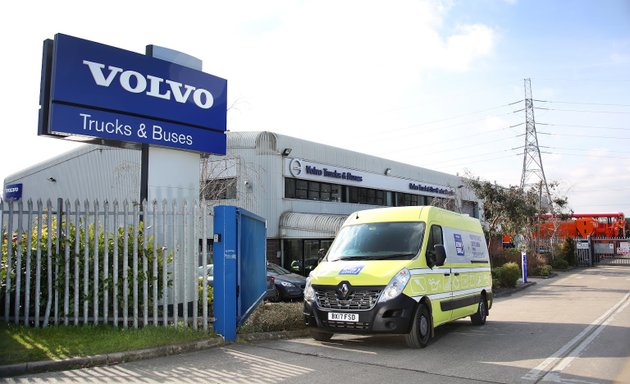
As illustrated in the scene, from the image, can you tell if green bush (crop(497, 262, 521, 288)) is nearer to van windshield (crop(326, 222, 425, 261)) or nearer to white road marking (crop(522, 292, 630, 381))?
white road marking (crop(522, 292, 630, 381))

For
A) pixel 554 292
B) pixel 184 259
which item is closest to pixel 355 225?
pixel 184 259

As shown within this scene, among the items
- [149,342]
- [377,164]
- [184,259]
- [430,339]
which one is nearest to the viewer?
[149,342]

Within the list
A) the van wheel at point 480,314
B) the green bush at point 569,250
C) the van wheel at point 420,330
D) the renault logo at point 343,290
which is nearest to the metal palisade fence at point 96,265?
the renault logo at point 343,290

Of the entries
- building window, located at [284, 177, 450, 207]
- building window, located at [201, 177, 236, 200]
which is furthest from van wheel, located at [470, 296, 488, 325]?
building window, located at [284, 177, 450, 207]

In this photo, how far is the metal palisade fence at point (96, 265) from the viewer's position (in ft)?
25.6

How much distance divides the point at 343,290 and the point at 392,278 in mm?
802

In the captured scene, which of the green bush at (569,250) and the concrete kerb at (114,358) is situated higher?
the green bush at (569,250)

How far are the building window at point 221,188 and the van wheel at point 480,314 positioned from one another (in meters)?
14.6

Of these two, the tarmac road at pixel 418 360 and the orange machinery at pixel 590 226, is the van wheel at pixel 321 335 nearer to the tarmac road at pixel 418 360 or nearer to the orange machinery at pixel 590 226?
the tarmac road at pixel 418 360

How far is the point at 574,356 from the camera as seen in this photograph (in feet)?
25.4

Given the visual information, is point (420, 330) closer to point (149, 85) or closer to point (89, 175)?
point (149, 85)

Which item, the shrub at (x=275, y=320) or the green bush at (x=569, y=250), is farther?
the green bush at (x=569, y=250)

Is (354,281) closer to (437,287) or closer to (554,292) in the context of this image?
(437,287)

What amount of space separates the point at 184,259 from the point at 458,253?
5270mm
